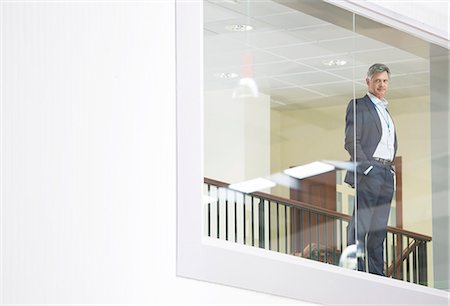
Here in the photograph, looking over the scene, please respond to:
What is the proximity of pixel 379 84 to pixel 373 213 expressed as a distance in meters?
0.66

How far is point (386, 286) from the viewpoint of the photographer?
4301 millimetres

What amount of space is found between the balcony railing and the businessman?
10cm

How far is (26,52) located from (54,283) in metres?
0.76

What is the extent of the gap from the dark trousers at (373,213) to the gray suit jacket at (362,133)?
0.07 meters

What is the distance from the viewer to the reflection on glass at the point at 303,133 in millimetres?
3623

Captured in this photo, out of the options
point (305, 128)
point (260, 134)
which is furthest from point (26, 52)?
point (305, 128)

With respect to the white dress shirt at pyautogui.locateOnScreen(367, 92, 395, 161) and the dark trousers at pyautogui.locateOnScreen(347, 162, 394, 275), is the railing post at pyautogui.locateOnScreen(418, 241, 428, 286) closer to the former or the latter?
the dark trousers at pyautogui.locateOnScreen(347, 162, 394, 275)

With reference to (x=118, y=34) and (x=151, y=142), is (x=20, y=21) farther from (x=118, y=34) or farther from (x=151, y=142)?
(x=151, y=142)

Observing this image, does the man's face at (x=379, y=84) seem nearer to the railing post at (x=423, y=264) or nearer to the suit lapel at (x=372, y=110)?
the suit lapel at (x=372, y=110)

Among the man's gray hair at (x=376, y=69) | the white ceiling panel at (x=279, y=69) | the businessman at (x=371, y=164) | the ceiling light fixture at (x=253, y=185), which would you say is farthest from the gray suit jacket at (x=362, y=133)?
the ceiling light fixture at (x=253, y=185)

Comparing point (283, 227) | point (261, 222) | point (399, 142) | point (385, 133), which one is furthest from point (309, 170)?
point (399, 142)

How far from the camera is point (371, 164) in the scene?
445 centimetres

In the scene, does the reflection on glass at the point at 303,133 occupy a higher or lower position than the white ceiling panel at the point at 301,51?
lower

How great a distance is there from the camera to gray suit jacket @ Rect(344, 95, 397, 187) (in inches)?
171
